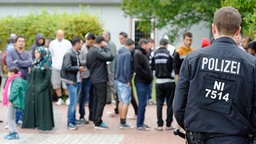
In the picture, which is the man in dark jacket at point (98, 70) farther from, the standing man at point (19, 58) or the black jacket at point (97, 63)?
the standing man at point (19, 58)

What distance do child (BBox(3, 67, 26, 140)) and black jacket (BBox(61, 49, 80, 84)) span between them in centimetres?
134

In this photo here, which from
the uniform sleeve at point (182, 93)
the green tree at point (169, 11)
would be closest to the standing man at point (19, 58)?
the uniform sleeve at point (182, 93)

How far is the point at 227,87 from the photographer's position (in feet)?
15.9

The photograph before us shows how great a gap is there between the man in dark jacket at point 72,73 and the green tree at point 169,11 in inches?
432

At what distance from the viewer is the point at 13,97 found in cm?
1105

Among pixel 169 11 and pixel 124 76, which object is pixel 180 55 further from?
pixel 169 11

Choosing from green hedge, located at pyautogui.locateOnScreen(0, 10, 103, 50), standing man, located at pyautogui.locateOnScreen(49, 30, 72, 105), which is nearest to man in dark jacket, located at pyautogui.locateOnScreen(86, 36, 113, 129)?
standing man, located at pyautogui.locateOnScreen(49, 30, 72, 105)

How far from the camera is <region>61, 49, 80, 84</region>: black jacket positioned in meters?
12.4

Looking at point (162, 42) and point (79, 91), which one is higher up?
point (162, 42)

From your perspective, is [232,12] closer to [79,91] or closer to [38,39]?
[79,91]

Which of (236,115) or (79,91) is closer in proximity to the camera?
(236,115)

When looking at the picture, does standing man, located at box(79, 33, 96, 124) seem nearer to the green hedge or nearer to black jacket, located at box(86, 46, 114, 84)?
black jacket, located at box(86, 46, 114, 84)

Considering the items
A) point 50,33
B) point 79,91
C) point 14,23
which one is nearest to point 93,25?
point 50,33

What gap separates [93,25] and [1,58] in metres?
4.05
